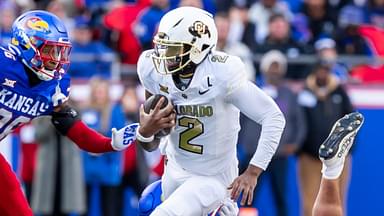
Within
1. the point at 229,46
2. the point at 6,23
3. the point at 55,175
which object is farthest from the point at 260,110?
the point at 6,23

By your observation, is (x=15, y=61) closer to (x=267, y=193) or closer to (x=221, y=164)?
(x=221, y=164)

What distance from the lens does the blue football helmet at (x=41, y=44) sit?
7.19 m

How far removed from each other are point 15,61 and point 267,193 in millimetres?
5180

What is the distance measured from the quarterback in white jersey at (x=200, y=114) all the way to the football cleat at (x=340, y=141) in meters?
0.32

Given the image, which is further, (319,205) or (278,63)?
(278,63)

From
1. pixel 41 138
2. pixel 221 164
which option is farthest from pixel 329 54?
pixel 221 164

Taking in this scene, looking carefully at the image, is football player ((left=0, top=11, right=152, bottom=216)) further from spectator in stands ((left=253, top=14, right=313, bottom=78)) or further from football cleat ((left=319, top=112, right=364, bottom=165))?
spectator in stands ((left=253, top=14, right=313, bottom=78))

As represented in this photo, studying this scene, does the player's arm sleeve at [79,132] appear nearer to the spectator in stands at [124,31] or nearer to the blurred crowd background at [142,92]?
the blurred crowd background at [142,92]

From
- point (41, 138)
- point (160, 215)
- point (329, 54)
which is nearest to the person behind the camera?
point (160, 215)

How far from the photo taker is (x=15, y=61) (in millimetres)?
7250

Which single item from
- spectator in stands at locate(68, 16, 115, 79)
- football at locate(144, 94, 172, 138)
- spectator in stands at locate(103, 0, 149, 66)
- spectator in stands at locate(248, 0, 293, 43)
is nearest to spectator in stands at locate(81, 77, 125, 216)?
spectator in stands at locate(68, 16, 115, 79)

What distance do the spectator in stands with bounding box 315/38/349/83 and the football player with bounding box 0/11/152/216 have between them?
→ 4.63 meters

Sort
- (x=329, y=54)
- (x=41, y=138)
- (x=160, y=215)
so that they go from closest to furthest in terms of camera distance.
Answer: (x=160, y=215) < (x=41, y=138) < (x=329, y=54)

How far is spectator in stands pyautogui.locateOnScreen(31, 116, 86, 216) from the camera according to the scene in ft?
36.0
